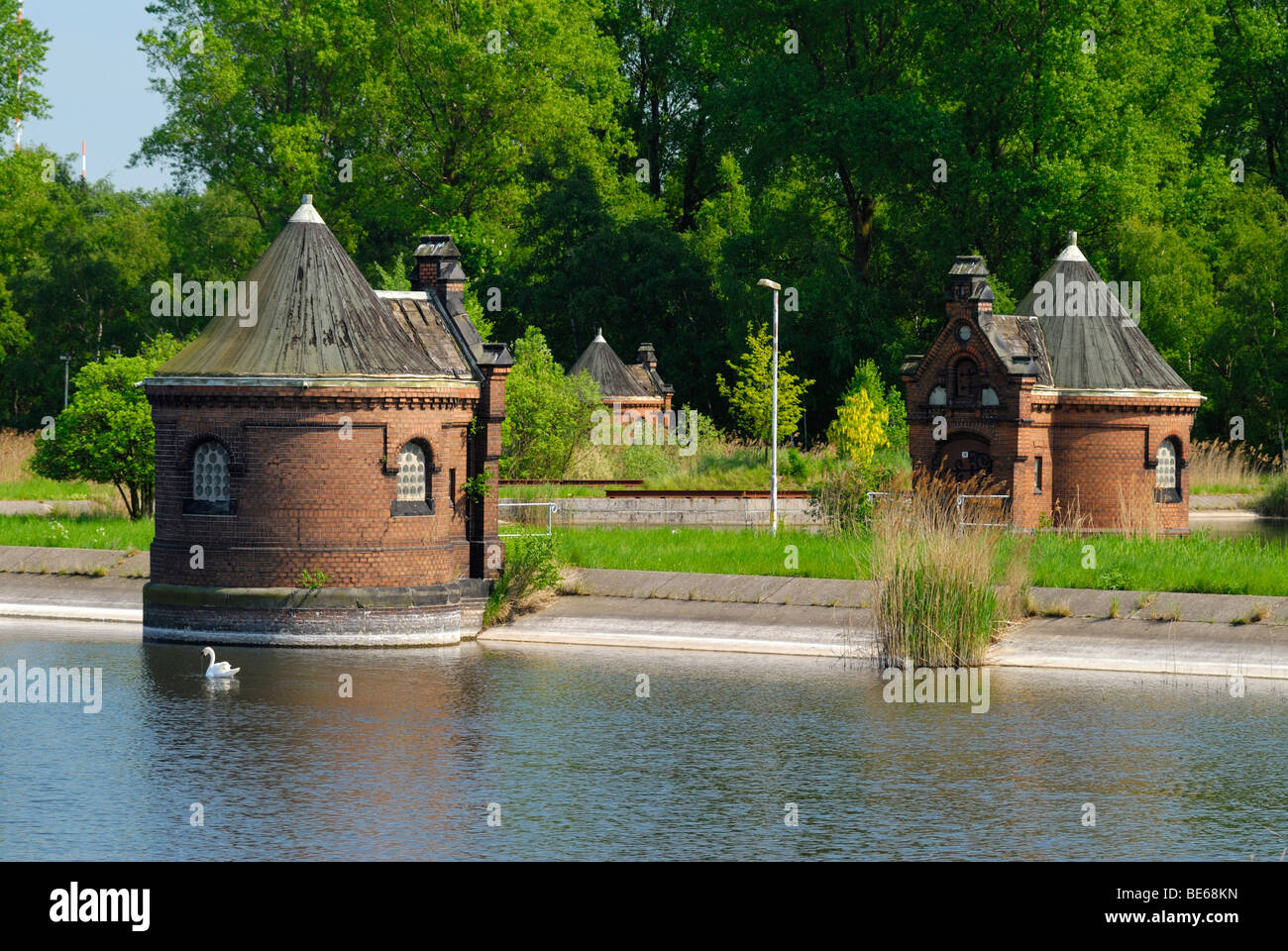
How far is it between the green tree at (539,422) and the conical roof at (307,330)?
711 inches

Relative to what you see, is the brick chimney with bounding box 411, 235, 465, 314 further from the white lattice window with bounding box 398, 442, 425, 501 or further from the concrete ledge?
the concrete ledge

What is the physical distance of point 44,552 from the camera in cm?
3662

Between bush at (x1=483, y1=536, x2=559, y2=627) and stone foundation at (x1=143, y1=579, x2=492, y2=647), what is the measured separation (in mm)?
1368

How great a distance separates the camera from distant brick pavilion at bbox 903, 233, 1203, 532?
41.1 m

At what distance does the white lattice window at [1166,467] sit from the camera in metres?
42.4

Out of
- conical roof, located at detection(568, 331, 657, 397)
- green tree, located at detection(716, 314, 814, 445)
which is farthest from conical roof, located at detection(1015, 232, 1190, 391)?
conical roof, located at detection(568, 331, 657, 397)

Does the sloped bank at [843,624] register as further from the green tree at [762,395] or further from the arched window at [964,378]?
the green tree at [762,395]

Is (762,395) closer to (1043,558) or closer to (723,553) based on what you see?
(723,553)

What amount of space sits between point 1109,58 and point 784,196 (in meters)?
19.6

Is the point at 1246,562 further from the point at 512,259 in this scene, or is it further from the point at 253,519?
the point at 512,259

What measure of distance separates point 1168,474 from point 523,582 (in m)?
18.1

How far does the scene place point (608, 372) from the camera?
67.1 m

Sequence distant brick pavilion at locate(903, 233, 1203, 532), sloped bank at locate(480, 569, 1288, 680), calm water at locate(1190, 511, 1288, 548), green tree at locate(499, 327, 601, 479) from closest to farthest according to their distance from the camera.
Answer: sloped bank at locate(480, 569, 1288, 680) < distant brick pavilion at locate(903, 233, 1203, 532) < calm water at locate(1190, 511, 1288, 548) < green tree at locate(499, 327, 601, 479)
